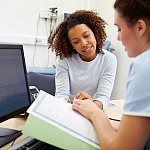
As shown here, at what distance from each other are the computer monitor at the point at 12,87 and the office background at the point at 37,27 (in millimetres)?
2214

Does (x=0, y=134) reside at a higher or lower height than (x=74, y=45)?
lower

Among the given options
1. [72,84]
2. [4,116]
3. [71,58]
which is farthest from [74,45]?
[4,116]

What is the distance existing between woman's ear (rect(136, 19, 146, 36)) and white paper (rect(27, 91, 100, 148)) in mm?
355

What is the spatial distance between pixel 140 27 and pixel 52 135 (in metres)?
0.42

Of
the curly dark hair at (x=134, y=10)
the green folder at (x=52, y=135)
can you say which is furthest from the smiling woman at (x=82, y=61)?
the curly dark hair at (x=134, y=10)

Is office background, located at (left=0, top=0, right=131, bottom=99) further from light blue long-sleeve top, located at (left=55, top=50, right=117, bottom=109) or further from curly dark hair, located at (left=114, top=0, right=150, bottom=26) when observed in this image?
curly dark hair, located at (left=114, top=0, right=150, bottom=26)

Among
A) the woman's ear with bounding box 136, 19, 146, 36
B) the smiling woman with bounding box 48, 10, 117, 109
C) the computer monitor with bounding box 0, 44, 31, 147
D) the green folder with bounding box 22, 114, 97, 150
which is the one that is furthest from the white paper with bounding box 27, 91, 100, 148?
the smiling woman with bounding box 48, 10, 117, 109

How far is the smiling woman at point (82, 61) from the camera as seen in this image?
1.66 m

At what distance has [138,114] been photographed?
2.21ft

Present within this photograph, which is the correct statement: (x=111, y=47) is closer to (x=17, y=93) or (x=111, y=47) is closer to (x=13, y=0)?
(x=13, y=0)

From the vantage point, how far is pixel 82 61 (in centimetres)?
174

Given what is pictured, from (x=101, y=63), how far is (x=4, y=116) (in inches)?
33.7

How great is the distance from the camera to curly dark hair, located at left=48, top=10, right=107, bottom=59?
5.65ft

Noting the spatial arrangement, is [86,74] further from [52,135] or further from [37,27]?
[37,27]
